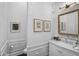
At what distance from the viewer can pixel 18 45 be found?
94 cm

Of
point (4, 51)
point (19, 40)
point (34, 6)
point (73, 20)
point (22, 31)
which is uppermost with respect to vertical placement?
point (34, 6)

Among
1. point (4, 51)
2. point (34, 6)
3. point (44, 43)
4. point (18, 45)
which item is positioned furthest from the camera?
point (44, 43)

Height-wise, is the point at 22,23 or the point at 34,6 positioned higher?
the point at 34,6

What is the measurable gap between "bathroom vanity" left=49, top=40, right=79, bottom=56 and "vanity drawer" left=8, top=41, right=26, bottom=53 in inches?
16.7

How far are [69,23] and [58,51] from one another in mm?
468

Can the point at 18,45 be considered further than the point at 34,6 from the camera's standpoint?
No

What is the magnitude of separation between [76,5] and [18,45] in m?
0.99

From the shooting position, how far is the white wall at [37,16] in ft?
3.31

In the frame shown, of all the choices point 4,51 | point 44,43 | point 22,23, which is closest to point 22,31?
point 22,23

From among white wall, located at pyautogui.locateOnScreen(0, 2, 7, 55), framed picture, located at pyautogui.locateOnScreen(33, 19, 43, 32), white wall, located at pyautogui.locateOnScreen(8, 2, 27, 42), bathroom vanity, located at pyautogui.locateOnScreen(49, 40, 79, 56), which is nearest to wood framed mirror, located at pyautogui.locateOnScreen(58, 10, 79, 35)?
bathroom vanity, located at pyautogui.locateOnScreen(49, 40, 79, 56)

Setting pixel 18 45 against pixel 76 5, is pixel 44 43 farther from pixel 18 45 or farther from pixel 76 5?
pixel 76 5

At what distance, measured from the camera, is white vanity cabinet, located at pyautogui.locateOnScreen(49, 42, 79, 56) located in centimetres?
92

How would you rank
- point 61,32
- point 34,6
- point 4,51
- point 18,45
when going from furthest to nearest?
point 61,32 < point 34,6 < point 18,45 < point 4,51

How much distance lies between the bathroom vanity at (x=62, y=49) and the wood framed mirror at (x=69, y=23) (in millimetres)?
231
